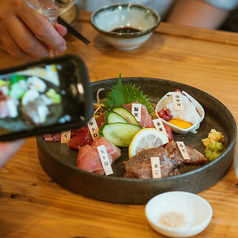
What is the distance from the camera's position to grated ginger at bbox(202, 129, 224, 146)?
1639 mm

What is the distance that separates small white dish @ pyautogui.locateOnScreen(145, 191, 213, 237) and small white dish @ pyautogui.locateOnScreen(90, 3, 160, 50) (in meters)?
1.52

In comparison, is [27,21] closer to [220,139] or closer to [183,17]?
[220,139]

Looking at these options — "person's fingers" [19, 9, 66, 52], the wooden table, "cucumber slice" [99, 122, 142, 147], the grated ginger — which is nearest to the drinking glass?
"person's fingers" [19, 9, 66, 52]

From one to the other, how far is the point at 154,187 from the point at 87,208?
319 millimetres

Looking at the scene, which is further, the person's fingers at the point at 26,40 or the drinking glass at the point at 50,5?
the person's fingers at the point at 26,40

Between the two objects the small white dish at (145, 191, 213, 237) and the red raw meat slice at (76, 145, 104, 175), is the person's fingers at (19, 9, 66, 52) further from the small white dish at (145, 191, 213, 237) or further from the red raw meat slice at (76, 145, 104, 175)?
the small white dish at (145, 191, 213, 237)

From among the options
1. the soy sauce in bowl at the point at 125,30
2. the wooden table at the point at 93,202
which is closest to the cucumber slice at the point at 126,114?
the wooden table at the point at 93,202

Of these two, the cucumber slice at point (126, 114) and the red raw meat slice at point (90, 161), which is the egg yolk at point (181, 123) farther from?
the red raw meat slice at point (90, 161)

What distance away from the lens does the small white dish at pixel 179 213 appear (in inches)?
45.7

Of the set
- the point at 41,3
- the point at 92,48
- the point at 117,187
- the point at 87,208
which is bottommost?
the point at 92,48

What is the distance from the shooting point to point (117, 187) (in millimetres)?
1298

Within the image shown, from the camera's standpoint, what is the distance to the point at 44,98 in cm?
99

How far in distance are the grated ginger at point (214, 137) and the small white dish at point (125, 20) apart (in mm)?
1122

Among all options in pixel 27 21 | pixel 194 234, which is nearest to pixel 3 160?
pixel 194 234
